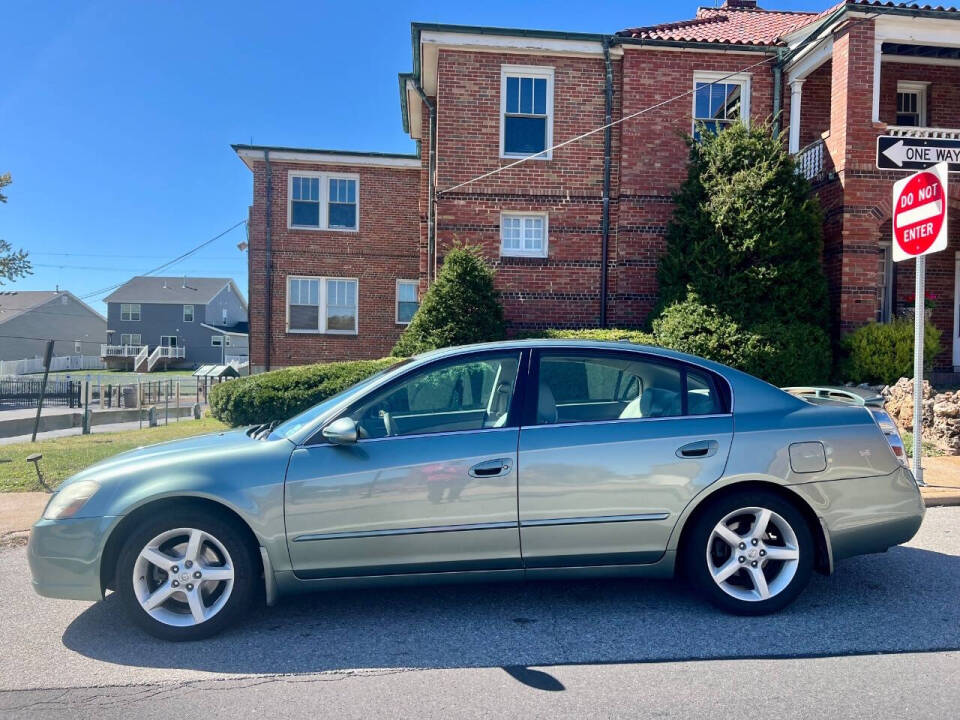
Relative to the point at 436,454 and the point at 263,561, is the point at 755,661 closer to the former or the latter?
the point at 436,454

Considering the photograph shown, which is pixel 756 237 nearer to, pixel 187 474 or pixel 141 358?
pixel 187 474

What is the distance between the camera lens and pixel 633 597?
14.4ft

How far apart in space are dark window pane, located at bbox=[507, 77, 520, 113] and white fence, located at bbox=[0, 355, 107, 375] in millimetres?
47564

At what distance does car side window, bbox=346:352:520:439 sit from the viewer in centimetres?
404

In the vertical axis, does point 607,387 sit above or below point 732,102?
below

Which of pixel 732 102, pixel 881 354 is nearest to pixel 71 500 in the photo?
pixel 881 354

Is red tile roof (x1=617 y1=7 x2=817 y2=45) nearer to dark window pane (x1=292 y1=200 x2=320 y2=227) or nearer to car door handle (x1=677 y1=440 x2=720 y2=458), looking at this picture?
dark window pane (x1=292 y1=200 x2=320 y2=227)

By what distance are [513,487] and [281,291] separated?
1648 cm

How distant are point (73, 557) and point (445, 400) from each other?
2177mm

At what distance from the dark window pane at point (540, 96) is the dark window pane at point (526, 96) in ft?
0.26

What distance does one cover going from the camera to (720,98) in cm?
1415

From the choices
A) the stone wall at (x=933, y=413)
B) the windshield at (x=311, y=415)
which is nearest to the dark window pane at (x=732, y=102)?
the stone wall at (x=933, y=413)

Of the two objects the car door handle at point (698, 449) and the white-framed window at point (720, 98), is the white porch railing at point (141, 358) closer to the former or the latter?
the white-framed window at point (720, 98)

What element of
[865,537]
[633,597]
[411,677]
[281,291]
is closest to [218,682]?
[411,677]
